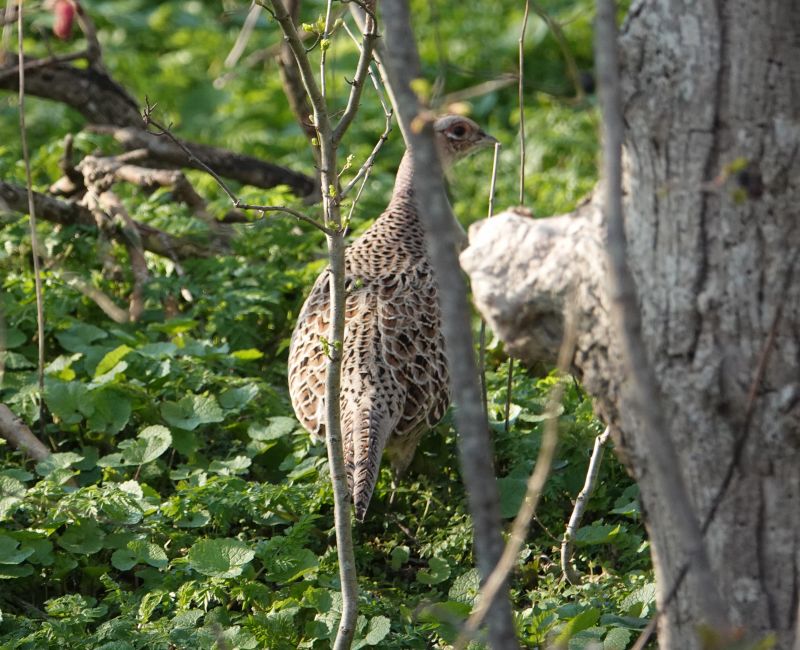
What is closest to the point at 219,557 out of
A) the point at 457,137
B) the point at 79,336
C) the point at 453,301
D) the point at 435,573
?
the point at 435,573

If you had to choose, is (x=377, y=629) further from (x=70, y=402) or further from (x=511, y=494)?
(x=70, y=402)

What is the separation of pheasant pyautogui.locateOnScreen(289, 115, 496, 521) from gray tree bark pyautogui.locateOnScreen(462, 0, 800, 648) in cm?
172

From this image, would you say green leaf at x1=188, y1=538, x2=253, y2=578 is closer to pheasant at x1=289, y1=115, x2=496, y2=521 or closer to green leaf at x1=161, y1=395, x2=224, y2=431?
pheasant at x1=289, y1=115, x2=496, y2=521

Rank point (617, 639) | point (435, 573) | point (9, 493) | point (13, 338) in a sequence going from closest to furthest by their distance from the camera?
point (617, 639) → point (9, 493) → point (435, 573) → point (13, 338)

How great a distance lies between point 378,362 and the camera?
417 centimetres

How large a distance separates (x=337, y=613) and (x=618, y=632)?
820mm

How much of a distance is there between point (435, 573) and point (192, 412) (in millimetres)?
1239

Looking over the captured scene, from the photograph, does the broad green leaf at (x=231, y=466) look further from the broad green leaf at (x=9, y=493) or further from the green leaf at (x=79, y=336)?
the green leaf at (x=79, y=336)

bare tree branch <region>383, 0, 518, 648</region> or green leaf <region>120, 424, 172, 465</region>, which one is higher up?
bare tree branch <region>383, 0, 518, 648</region>

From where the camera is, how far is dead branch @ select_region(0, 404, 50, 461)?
418cm

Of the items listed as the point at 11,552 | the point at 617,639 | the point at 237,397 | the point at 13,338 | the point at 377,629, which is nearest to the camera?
the point at 617,639

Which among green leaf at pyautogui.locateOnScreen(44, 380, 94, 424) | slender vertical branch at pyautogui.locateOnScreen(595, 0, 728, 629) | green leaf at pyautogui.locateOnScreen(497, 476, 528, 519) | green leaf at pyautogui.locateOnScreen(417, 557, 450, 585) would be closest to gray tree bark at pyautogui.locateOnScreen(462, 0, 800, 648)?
slender vertical branch at pyautogui.locateOnScreen(595, 0, 728, 629)

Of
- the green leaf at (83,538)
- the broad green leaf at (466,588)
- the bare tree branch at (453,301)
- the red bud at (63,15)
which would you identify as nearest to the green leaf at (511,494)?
the broad green leaf at (466,588)

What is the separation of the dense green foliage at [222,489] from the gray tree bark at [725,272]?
207 mm
